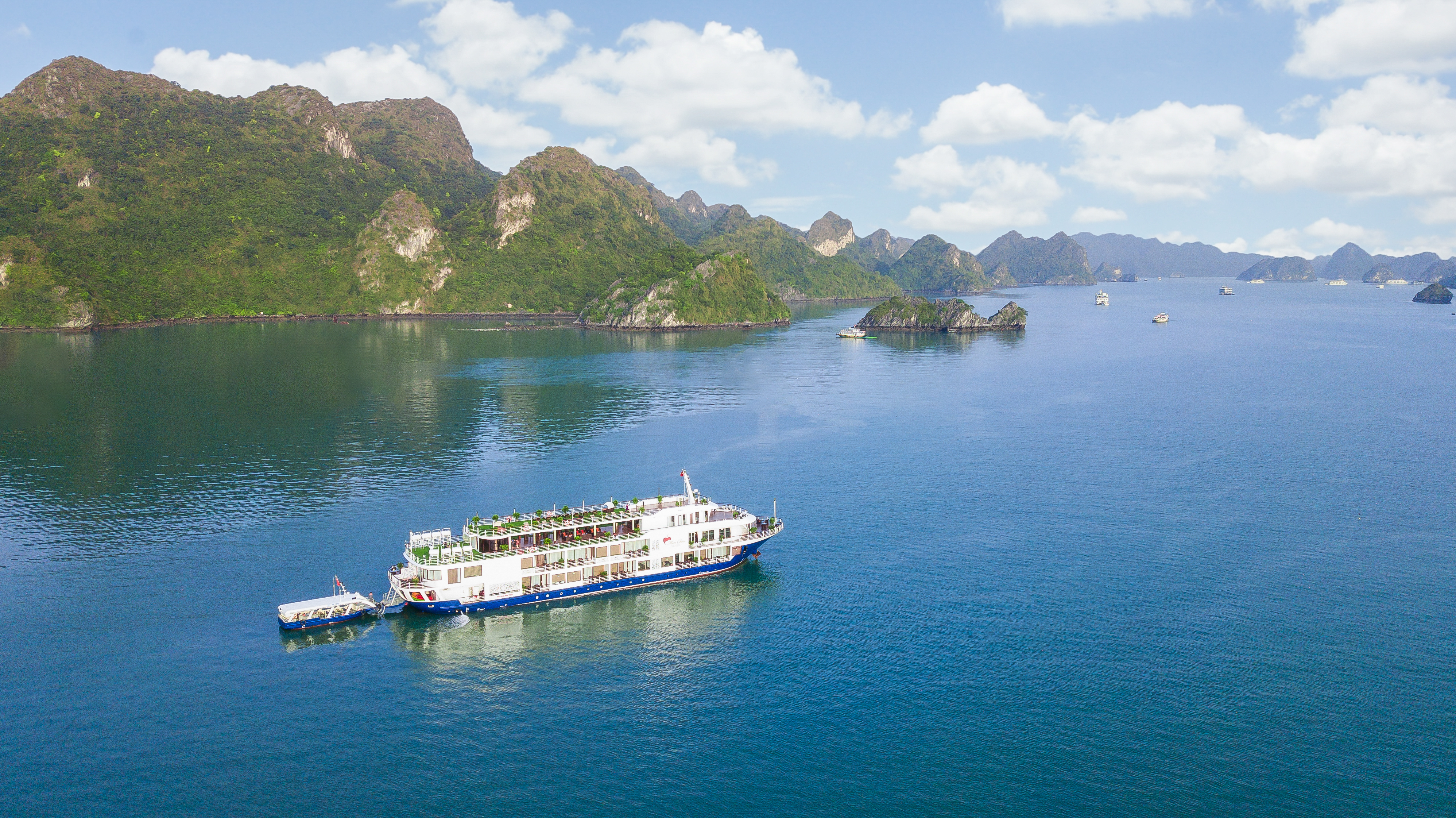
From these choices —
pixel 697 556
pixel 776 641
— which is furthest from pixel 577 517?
pixel 776 641

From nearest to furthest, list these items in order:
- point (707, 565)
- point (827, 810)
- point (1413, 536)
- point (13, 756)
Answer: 1. point (827, 810)
2. point (13, 756)
3. point (707, 565)
4. point (1413, 536)

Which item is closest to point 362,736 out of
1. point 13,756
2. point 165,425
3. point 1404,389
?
point 13,756

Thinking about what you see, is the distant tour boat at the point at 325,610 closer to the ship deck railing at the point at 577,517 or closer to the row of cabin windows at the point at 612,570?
the ship deck railing at the point at 577,517

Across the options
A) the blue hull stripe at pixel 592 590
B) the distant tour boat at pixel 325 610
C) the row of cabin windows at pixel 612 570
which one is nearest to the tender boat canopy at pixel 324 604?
the distant tour boat at pixel 325 610

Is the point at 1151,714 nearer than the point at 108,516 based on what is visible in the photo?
Yes

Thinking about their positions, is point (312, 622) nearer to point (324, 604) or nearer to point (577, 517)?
point (324, 604)

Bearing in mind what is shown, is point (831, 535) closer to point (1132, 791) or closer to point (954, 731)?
point (954, 731)

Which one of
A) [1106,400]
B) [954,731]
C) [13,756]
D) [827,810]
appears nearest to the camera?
[827,810]
